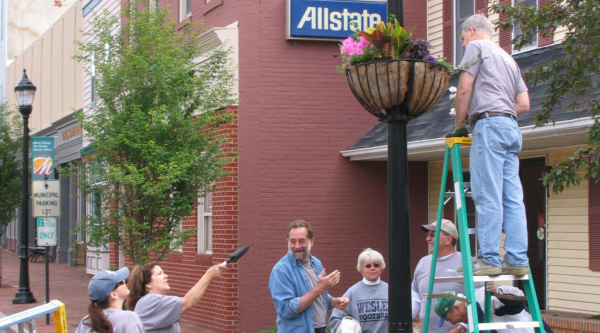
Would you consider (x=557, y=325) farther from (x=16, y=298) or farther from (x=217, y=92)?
(x=16, y=298)

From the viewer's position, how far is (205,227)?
12.6m

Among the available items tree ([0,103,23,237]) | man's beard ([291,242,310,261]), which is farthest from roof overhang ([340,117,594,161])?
tree ([0,103,23,237])

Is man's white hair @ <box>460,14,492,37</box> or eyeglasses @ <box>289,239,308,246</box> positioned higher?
man's white hair @ <box>460,14,492,37</box>

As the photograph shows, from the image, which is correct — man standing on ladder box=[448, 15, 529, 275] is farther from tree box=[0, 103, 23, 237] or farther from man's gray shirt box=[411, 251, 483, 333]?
tree box=[0, 103, 23, 237]

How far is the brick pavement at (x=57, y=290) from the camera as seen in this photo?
13.1m

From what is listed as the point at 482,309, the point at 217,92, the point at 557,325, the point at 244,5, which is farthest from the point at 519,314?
the point at 244,5

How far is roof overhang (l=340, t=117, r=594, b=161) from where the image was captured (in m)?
7.99

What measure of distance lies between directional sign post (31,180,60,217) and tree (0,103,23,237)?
9.86 meters

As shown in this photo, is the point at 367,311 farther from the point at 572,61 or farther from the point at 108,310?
the point at 572,61

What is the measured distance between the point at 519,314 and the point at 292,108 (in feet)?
24.2

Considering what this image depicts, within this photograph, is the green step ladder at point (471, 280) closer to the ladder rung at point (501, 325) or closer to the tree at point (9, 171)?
the ladder rung at point (501, 325)

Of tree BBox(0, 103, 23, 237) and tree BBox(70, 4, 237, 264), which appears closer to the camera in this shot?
tree BBox(70, 4, 237, 264)

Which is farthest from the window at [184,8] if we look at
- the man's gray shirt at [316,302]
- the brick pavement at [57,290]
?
the man's gray shirt at [316,302]

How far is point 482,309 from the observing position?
15.6ft
